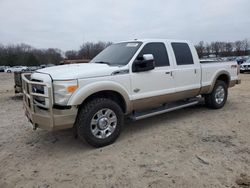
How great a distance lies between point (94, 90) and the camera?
4219 mm

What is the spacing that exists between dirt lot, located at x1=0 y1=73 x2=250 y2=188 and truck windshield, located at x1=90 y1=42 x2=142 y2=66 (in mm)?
1553

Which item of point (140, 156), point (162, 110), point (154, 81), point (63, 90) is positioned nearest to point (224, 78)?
point (162, 110)

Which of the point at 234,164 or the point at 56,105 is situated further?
the point at 56,105

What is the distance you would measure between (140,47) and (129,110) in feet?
4.50

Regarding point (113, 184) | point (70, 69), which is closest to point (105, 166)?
point (113, 184)

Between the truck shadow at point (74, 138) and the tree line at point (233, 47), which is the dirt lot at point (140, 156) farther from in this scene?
the tree line at point (233, 47)

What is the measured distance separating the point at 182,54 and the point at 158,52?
2.75 feet

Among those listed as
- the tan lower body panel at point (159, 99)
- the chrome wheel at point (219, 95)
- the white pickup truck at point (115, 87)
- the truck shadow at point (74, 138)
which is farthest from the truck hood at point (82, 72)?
the chrome wheel at point (219, 95)

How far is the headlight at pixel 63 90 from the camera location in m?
3.95

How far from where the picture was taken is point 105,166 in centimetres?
371

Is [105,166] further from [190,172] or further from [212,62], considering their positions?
[212,62]

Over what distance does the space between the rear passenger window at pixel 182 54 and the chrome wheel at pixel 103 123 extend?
227cm

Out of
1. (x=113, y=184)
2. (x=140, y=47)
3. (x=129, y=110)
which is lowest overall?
(x=113, y=184)

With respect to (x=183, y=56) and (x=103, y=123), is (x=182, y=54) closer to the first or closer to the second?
(x=183, y=56)
